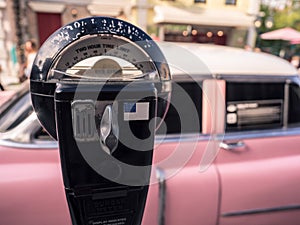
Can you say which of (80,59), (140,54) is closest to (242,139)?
(140,54)

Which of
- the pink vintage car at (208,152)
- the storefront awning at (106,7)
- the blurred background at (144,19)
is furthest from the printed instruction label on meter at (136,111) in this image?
the storefront awning at (106,7)

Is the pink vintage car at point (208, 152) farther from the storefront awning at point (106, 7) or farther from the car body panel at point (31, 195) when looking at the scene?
the storefront awning at point (106, 7)

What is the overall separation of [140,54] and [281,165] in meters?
1.24

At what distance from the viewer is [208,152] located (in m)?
1.67

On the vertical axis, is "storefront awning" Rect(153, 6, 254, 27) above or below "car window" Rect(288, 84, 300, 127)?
above

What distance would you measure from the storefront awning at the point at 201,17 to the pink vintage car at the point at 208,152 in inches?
351

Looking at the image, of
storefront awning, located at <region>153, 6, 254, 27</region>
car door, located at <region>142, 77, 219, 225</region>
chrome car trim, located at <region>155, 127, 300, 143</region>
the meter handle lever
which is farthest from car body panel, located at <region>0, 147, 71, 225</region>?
storefront awning, located at <region>153, 6, 254, 27</region>

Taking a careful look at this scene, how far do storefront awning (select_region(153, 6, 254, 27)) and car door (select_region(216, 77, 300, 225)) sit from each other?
8.91 meters

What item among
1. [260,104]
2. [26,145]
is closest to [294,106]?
[260,104]

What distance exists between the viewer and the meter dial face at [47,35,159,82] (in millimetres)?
827

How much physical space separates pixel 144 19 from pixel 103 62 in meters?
10.4

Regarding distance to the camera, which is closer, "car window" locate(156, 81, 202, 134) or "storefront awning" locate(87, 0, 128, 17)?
"car window" locate(156, 81, 202, 134)

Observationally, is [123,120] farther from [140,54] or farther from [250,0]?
[250,0]

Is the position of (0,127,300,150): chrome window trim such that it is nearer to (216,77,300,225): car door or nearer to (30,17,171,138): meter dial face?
(216,77,300,225): car door
